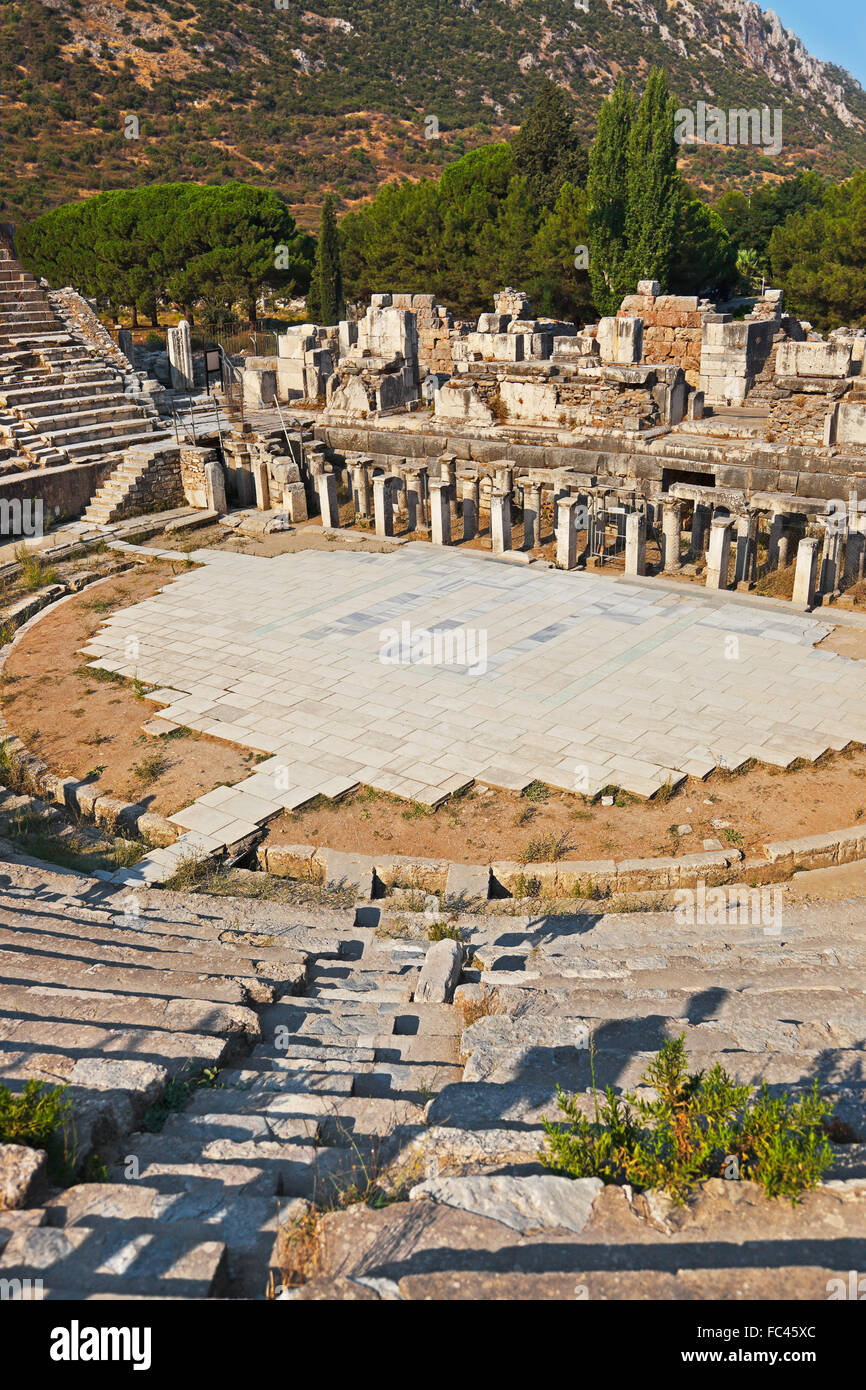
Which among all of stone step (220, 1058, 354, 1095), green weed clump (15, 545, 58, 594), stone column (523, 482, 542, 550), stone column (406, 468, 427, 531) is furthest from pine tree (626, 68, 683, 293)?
stone step (220, 1058, 354, 1095)

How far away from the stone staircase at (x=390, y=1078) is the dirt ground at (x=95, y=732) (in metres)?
2.57

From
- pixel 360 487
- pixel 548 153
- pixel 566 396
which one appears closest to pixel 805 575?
pixel 566 396

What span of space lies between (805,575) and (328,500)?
9.82 m

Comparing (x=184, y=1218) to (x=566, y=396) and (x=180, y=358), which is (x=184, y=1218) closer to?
(x=566, y=396)

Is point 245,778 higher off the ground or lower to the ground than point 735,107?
lower

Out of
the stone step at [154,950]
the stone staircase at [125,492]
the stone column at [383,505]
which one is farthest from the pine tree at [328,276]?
the stone step at [154,950]

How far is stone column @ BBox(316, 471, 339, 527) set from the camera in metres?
21.4

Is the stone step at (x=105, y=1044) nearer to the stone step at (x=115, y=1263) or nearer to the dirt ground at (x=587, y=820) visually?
the stone step at (x=115, y=1263)

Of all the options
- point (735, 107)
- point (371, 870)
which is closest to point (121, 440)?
point (371, 870)

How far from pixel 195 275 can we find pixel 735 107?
71840mm

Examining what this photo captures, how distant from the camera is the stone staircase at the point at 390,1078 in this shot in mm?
3750

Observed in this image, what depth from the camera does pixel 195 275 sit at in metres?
42.1

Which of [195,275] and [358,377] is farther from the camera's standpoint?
[195,275]
